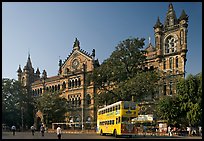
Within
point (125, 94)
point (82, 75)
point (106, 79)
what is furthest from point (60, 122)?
point (125, 94)

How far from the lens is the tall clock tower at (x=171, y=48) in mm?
50375

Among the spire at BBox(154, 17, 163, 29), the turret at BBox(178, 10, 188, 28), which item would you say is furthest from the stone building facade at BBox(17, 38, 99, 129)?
the turret at BBox(178, 10, 188, 28)

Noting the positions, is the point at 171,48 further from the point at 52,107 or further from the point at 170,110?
the point at 52,107

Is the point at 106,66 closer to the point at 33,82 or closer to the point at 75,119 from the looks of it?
the point at 75,119

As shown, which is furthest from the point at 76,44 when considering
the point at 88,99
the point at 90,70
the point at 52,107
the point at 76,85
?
the point at 52,107

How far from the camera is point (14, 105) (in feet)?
226

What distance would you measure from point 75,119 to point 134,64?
22332mm

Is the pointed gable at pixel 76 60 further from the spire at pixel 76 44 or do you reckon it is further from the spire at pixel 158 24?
the spire at pixel 158 24

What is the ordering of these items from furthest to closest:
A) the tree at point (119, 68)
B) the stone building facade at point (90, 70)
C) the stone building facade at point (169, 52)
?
the stone building facade at point (90, 70) < the stone building facade at point (169, 52) < the tree at point (119, 68)

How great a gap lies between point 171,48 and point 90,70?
1899cm

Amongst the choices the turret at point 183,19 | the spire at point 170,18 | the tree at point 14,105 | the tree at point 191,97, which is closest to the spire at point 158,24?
the spire at point 170,18

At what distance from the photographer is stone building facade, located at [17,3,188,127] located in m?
50.9

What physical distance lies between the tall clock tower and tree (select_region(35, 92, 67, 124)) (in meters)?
20.6

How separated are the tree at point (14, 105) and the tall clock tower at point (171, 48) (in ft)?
110
